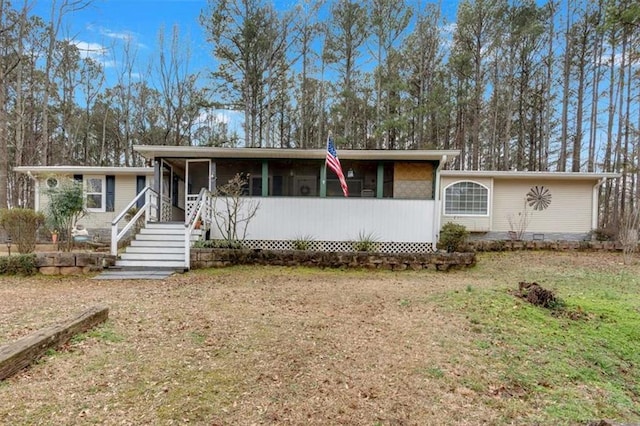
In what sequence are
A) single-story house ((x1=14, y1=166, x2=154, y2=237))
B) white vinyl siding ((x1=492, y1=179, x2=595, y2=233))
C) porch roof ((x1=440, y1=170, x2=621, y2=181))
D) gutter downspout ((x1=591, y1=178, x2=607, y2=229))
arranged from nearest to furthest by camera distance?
porch roof ((x1=440, y1=170, x2=621, y2=181)) → gutter downspout ((x1=591, y1=178, x2=607, y2=229)) → white vinyl siding ((x1=492, y1=179, x2=595, y2=233)) → single-story house ((x1=14, y1=166, x2=154, y2=237))

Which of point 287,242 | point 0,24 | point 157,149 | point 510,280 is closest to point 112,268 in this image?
point 157,149

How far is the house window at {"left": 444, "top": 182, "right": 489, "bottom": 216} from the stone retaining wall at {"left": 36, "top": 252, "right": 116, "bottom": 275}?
1105cm

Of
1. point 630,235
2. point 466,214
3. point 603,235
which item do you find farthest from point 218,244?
point 603,235

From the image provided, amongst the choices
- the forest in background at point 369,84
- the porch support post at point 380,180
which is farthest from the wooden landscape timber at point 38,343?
the forest in background at point 369,84

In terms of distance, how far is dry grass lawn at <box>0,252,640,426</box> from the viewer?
7.51 feet

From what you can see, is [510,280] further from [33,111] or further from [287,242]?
[33,111]

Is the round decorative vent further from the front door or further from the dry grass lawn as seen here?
the front door

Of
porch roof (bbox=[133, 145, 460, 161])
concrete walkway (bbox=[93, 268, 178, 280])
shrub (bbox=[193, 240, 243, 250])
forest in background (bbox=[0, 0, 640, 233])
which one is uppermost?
forest in background (bbox=[0, 0, 640, 233])

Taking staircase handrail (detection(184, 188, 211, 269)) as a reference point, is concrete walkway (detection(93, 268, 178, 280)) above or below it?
below

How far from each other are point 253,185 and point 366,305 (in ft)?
22.3

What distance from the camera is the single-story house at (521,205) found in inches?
496

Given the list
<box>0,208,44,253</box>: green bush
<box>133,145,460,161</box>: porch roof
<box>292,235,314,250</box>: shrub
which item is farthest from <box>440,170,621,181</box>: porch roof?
<box>0,208,44,253</box>: green bush

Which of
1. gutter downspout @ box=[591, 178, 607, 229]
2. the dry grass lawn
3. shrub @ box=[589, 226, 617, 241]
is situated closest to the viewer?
the dry grass lawn

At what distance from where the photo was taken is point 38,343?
2889 mm
